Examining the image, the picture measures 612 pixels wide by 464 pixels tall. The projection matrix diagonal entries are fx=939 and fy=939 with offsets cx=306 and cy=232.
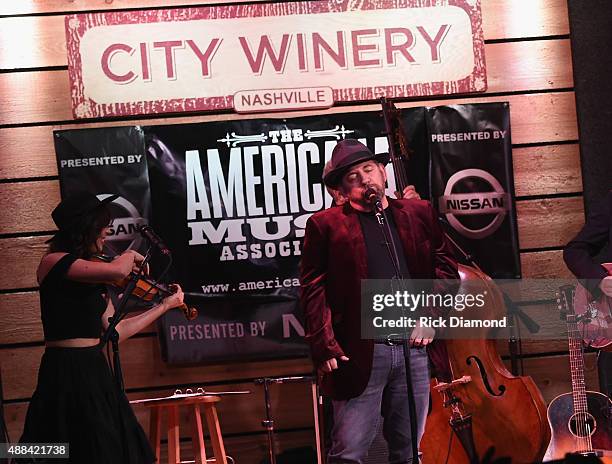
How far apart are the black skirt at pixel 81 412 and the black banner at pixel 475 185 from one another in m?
2.28

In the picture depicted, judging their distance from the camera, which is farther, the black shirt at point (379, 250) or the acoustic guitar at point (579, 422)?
the acoustic guitar at point (579, 422)

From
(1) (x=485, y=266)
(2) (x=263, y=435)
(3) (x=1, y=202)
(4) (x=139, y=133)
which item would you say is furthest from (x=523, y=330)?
(3) (x=1, y=202)

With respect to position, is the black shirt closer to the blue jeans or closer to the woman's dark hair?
the blue jeans

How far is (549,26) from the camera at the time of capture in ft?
17.9

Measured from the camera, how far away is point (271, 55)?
209 inches

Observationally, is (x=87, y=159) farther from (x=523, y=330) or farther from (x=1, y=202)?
(x=523, y=330)

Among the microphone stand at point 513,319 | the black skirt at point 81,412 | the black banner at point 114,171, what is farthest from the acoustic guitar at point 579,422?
the black banner at point 114,171

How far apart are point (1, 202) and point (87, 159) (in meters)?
0.54

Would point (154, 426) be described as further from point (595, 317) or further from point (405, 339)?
point (595, 317)

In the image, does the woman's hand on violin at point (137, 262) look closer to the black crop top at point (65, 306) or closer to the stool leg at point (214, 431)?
the black crop top at point (65, 306)

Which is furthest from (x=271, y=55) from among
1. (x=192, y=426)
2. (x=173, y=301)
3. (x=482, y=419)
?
(x=482, y=419)

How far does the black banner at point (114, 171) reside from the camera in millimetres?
A: 5152

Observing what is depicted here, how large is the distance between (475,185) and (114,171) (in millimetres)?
2028

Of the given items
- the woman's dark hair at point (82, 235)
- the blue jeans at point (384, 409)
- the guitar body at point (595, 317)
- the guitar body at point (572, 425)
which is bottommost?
the guitar body at point (572, 425)
